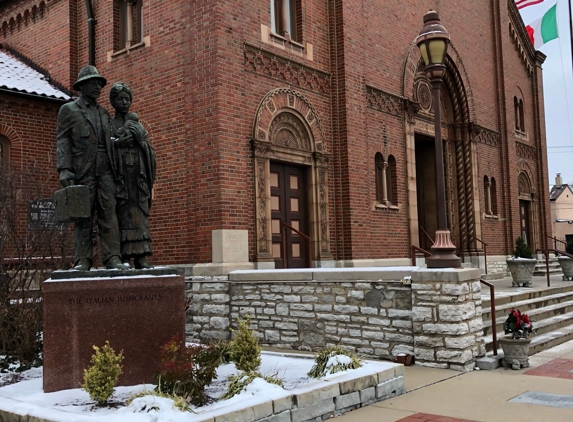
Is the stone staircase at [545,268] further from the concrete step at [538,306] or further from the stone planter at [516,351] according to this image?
the stone planter at [516,351]

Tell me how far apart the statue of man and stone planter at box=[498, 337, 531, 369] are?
19.2 ft

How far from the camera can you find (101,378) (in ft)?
19.7

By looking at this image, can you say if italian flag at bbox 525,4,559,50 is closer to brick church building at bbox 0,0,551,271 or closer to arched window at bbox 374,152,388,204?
brick church building at bbox 0,0,551,271

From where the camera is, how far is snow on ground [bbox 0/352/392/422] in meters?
5.31

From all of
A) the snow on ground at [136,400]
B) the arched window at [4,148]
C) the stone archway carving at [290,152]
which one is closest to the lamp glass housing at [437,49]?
the stone archway carving at [290,152]

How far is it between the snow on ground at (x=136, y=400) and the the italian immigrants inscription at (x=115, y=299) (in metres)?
0.97

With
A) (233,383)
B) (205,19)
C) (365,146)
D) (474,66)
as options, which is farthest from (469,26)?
(233,383)

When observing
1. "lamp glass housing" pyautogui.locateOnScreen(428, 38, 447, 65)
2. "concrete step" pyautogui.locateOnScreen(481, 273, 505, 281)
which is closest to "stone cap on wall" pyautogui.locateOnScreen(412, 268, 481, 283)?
"lamp glass housing" pyautogui.locateOnScreen(428, 38, 447, 65)

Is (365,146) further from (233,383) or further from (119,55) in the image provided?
(233,383)

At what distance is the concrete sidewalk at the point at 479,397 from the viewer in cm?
653

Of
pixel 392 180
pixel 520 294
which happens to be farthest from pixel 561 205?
pixel 520 294

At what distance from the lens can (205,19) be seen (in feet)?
40.4

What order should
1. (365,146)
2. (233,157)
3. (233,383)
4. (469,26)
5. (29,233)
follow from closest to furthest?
(233,383)
(29,233)
(233,157)
(365,146)
(469,26)

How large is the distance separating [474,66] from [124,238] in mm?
17157
